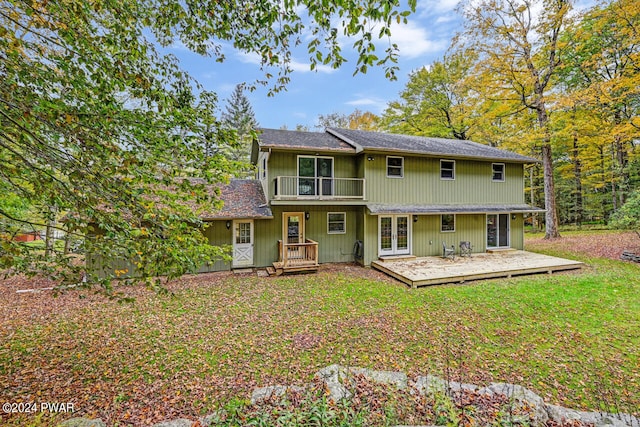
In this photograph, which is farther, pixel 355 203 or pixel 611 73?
pixel 611 73

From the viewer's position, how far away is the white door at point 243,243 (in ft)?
36.6

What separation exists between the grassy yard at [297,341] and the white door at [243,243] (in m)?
2.39

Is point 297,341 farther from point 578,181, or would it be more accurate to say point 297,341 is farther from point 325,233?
point 578,181

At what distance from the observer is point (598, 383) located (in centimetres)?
401

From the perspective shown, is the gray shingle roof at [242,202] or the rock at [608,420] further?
the gray shingle roof at [242,202]

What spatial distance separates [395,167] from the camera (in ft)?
39.3

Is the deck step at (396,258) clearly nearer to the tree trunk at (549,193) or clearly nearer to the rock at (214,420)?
the rock at (214,420)

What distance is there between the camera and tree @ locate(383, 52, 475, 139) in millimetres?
20469

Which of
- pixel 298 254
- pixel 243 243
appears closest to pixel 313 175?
pixel 298 254

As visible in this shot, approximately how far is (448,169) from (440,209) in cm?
230

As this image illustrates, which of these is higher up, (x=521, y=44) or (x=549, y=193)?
(x=521, y=44)

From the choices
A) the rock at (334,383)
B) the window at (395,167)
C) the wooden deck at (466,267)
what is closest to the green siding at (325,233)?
the wooden deck at (466,267)

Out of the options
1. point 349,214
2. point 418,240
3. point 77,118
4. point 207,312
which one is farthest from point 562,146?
point 77,118

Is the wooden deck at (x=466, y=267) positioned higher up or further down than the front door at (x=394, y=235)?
further down
